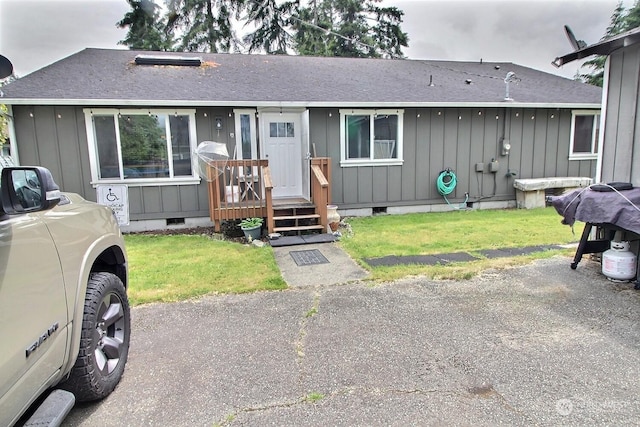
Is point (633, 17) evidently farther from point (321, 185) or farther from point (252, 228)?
point (252, 228)

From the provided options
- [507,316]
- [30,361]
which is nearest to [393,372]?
[507,316]

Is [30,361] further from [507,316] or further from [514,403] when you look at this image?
[507,316]

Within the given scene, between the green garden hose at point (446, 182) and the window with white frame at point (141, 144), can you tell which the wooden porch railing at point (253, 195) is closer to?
the window with white frame at point (141, 144)

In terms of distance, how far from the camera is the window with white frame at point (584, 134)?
32.8 feet

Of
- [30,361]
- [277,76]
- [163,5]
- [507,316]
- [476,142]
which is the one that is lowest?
[507,316]

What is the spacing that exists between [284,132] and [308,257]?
381 cm

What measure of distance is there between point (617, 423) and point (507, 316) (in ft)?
4.81

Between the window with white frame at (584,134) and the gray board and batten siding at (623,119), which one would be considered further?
the window with white frame at (584,134)

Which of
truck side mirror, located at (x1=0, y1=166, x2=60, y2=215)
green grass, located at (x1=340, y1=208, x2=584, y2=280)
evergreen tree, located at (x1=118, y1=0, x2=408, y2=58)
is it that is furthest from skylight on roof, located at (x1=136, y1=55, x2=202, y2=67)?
evergreen tree, located at (x1=118, y1=0, x2=408, y2=58)

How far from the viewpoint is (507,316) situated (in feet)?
11.9

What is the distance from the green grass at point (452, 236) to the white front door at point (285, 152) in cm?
154

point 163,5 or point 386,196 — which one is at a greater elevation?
point 163,5

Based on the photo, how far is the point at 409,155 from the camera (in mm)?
9242

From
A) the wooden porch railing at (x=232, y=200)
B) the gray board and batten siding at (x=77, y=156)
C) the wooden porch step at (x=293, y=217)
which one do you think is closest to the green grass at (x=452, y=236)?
the wooden porch step at (x=293, y=217)
